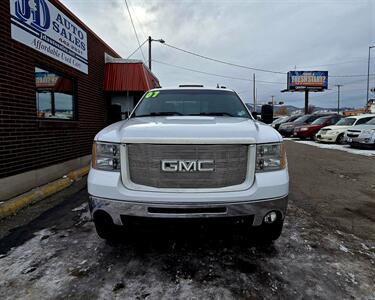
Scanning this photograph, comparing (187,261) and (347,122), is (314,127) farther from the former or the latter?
(187,261)

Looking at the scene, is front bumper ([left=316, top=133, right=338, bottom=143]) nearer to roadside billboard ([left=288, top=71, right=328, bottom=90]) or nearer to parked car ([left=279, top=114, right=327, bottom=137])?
parked car ([left=279, top=114, right=327, bottom=137])

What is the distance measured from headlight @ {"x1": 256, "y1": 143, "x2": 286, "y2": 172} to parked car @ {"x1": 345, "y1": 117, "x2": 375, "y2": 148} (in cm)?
1272

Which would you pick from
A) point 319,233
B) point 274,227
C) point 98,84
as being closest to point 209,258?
point 274,227

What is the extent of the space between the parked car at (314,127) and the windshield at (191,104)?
16938mm

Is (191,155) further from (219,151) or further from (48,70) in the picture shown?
(48,70)

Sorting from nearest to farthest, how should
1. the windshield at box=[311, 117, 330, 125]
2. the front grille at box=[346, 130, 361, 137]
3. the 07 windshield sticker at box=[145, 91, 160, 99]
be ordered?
the 07 windshield sticker at box=[145, 91, 160, 99]
the front grille at box=[346, 130, 361, 137]
the windshield at box=[311, 117, 330, 125]

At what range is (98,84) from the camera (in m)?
9.78

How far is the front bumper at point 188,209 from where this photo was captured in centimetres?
246

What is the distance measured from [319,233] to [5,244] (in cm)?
381

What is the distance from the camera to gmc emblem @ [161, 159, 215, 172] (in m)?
2.55

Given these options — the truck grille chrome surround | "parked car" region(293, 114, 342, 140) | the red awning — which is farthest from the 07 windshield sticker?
"parked car" region(293, 114, 342, 140)

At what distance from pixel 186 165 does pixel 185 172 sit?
0.07m

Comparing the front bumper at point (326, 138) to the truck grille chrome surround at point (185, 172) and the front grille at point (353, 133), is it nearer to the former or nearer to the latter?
the front grille at point (353, 133)

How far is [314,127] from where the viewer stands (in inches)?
773
